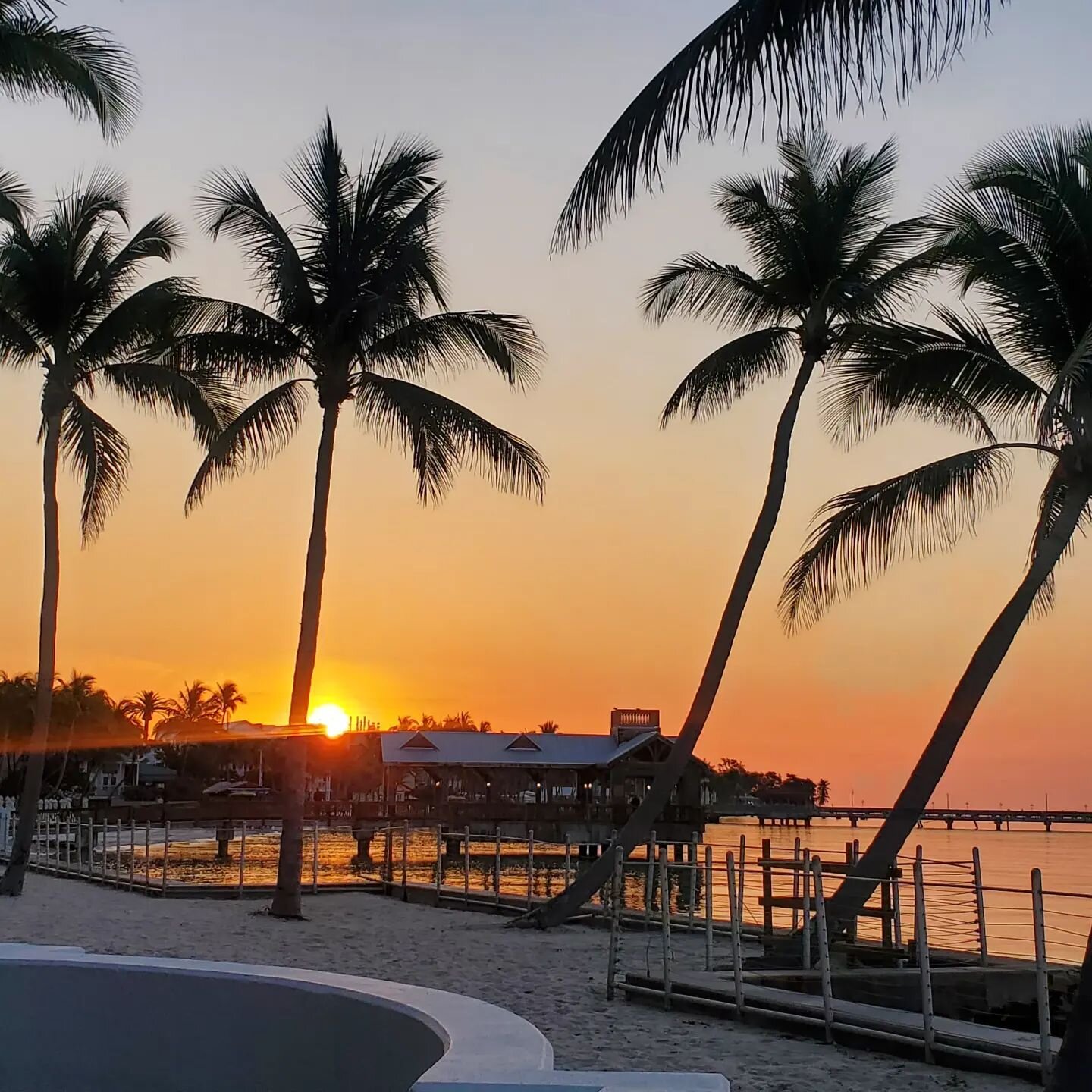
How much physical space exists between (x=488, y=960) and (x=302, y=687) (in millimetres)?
5778


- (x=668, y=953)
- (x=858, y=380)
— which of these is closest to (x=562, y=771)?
(x=858, y=380)

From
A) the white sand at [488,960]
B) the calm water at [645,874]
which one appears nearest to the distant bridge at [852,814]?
the calm water at [645,874]

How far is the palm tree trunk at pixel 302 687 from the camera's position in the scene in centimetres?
1931

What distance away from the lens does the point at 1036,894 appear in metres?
8.27

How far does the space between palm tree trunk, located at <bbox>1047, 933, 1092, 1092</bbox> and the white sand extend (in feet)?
14.5

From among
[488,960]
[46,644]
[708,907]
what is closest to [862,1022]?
[708,907]

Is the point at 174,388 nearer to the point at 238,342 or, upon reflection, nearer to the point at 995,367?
the point at 238,342

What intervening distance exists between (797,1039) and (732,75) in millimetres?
7383

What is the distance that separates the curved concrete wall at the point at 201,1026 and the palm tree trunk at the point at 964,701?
36.3ft

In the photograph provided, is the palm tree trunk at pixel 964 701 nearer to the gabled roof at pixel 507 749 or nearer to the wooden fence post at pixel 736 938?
the wooden fence post at pixel 736 938

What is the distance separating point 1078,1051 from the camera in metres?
4.31

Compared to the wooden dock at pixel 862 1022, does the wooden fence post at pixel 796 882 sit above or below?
above

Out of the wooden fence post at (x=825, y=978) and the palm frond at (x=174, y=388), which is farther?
the palm frond at (x=174, y=388)

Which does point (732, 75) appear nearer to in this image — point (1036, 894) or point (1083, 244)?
point (1036, 894)
